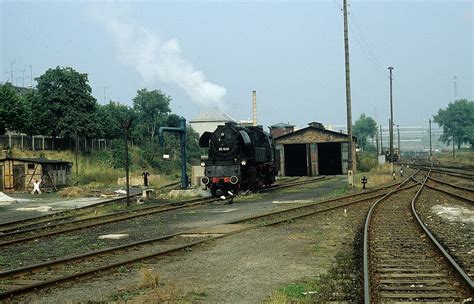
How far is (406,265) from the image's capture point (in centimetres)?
835

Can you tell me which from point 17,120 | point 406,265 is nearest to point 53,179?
point 17,120

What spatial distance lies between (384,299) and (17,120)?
43807 millimetres

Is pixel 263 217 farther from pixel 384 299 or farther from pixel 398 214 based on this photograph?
pixel 384 299

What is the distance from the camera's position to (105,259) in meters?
9.75

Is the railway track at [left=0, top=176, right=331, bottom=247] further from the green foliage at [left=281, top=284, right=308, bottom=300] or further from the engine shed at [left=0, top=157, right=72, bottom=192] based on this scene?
the engine shed at [left=0, top=157, right=72, bottom=192]

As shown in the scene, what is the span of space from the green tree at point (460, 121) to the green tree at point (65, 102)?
81067 millimetres

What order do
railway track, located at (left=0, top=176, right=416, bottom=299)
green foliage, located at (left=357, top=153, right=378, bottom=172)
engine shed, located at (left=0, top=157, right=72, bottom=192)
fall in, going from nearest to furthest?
railway track, located at (left=0, top=176, right=416, bottom=299)
engine shed, located at (left=0, top=157, right=72, bottom=192)
green foliage, located at (left=357, top=153, right=378, bottom=172)

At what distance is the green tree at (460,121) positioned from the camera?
109 m

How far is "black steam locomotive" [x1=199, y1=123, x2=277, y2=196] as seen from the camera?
2577cm

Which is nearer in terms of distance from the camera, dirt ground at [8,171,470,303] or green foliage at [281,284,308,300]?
green foliage at [281,284,308,300]

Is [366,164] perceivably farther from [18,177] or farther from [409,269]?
[409,269]

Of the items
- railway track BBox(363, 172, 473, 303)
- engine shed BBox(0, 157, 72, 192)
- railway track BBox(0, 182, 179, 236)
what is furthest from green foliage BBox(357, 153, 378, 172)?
railway track BBox(363, 172, 473, 303)

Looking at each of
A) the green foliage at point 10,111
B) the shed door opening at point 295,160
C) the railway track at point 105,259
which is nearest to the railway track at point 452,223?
the railway track at point 105,259

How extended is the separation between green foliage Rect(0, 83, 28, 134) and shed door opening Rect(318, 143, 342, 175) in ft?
93.8
